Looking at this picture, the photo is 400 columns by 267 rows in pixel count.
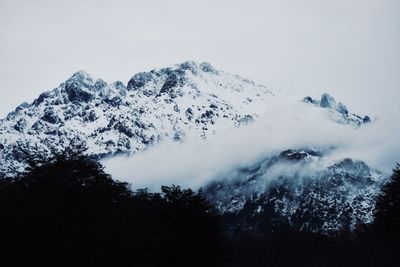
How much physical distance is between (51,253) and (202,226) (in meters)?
17.9

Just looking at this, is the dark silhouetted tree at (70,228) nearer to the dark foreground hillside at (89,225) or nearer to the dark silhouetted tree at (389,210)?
the dark foreground hillside at (89,225)

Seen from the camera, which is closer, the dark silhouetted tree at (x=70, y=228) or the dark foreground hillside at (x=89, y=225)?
the dark silhouetted tree at (x=70, y=228)

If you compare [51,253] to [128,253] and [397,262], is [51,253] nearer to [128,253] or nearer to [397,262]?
[128,253]

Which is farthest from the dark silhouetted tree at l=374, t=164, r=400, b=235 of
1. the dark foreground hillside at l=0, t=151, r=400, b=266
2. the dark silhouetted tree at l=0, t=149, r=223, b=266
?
the dark silhouetted tree at l=0, t=149, r=223, b=266

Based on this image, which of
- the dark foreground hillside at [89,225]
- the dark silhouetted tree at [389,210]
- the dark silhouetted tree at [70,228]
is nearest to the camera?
the dark silhouetted tree at [70,228]

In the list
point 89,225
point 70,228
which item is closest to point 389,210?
point 89,225

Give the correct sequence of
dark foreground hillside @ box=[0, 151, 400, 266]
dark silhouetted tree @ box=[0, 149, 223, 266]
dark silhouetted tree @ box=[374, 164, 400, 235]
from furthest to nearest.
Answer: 1. dark silhouetted tree @ box=[374, 164, 400, 235]
2. dark foreground hillside @ box=[0, 151, 400, 266]
3. dark silhouetted tree @ box=[0, 149, 223, 266]

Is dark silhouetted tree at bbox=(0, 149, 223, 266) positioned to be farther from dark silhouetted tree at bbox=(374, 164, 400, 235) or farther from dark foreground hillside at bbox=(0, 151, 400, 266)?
dark silhouetted tree at bbox=(374, 164, 400, 235)

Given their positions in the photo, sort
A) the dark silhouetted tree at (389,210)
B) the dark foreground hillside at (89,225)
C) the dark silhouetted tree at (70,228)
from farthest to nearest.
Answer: the dark silhouetted tree at (389,210) → the dark foreground hillside at (89,225) → the dark silhouetted tree at (70,228)

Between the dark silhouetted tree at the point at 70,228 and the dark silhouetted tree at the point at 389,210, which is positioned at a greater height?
the dark silhouetted tree at the point at 389,210

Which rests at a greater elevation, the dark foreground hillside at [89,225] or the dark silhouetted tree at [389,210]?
the dark silhouetted tree at [389,210]

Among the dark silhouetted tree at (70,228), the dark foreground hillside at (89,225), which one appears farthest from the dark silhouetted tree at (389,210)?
the dark silhouetted tree at (70,228)

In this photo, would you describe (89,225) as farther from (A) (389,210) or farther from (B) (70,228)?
(A) (389,210)

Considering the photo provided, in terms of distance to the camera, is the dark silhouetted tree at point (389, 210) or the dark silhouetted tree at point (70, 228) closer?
the dark silhouetted tree at point (70, 228)
